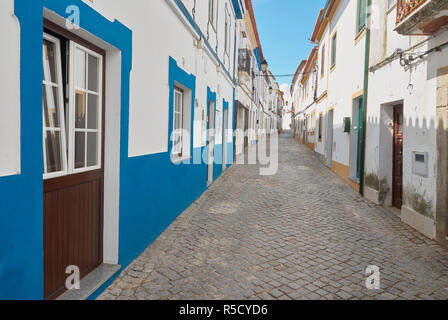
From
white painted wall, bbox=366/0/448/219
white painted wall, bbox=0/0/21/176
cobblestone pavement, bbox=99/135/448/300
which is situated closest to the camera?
white painted wall, bbox=0/0/21/176

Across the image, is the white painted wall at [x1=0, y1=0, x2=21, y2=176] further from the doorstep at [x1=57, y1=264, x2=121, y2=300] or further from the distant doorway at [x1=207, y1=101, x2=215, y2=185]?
the distant doorway at [x1=207, y1=101, x2=215, y2=185]

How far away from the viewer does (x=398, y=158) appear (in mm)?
6914

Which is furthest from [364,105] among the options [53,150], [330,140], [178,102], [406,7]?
[53,150]

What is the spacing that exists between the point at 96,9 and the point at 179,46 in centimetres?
284

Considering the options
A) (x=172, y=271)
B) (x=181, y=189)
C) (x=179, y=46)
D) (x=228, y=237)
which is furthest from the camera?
(x=181, y=189)

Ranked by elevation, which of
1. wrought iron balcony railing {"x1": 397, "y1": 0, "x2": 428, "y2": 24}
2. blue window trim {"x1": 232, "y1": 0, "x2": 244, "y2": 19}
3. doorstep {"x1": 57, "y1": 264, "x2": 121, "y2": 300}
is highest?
blue window trim {"x1": 232, "y1": 0, "x2": 244, "y2": 19}

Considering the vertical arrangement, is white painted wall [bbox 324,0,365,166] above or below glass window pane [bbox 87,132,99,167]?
above

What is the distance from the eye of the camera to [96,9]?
116 inches

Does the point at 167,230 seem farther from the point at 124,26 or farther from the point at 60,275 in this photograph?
the point at 124,26

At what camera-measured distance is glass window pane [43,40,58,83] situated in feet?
8.17

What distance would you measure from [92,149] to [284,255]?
277 centimetres

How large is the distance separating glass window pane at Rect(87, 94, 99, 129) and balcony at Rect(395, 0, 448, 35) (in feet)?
14.4

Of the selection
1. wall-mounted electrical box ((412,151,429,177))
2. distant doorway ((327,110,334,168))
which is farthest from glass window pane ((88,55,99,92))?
distant doorway ((327,110,334,168))
